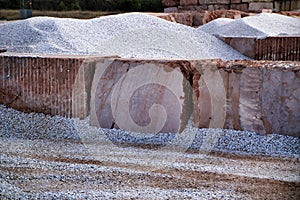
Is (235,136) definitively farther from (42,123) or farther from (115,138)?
(42,123)

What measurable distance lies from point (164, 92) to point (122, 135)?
44cm

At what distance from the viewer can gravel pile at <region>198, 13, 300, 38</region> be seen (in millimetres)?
6645

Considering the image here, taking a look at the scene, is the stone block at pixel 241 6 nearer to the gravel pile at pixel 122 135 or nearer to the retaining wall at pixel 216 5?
the retaining wall at pixel 216 5

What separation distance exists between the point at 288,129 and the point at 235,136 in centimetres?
38

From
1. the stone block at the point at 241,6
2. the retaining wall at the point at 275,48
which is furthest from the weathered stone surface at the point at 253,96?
the stone block at the point at 241,6

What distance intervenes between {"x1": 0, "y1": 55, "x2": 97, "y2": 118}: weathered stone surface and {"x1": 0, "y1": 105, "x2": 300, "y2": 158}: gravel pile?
0.08 m

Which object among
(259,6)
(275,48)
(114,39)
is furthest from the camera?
(259,6)

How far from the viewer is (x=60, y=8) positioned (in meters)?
11.9

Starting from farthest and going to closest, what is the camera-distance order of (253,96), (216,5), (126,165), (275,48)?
(216,5)
(275,48)
(253,96)
(126,165)

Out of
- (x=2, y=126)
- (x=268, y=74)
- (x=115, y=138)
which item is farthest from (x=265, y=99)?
(x=2, y=126)

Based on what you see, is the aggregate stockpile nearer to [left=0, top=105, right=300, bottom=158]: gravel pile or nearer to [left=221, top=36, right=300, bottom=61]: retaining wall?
[left=221, top=36, right=300, bottom=61]: retaining wall

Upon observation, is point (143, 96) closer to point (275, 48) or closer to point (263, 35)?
point (275, 48)

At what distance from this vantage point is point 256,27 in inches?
267

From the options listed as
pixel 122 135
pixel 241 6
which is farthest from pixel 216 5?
pixel 122 135
